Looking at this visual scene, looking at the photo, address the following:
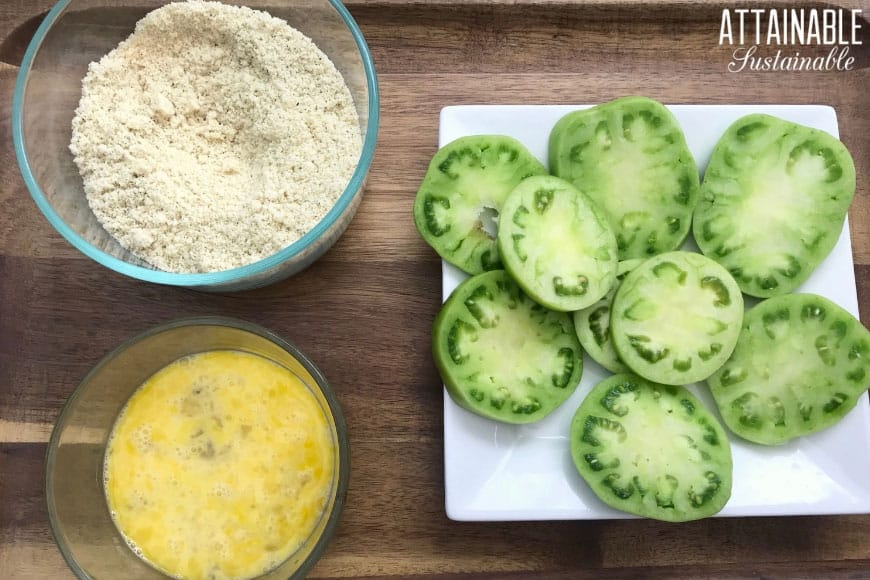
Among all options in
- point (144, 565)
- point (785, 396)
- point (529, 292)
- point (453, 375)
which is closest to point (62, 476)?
point (144, 565)

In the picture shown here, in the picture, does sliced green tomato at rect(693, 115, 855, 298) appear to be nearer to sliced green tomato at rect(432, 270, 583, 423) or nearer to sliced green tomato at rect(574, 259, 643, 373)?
sliced green tomato at rect(574, 259, 643, 373)

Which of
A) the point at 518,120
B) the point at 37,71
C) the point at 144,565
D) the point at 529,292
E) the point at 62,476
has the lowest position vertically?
the point at 144,565

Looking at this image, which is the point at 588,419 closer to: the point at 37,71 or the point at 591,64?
the point at 591,64

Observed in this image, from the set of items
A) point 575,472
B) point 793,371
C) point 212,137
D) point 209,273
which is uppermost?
point 212,137

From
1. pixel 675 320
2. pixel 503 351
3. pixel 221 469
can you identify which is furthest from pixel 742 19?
pixel 221 469

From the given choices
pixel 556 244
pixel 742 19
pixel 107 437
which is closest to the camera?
pixel 556 244

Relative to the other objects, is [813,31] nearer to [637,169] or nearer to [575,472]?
[637,169]

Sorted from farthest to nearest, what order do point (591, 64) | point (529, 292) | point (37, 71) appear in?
point (591, 64)
point (37, 71)
point (529, 292)
